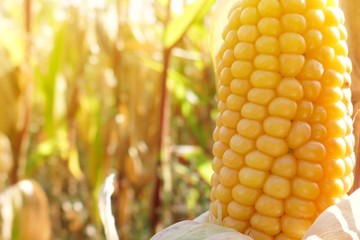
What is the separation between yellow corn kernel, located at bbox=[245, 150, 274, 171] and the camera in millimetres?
667

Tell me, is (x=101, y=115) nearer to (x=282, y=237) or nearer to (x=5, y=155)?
(x=5, y=155)

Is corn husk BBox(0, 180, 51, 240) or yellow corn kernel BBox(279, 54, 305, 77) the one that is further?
corn husk BBox(0, 180, 51, 240)

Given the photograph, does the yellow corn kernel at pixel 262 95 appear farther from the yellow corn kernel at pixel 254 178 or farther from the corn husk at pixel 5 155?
the corn husk at pixel 5 155

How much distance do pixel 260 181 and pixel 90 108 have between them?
8.61 ft

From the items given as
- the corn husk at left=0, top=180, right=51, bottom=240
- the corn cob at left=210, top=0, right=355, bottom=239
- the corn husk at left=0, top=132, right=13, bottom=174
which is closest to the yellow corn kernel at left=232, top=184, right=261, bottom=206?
the corn cob at left=210, top=0, right=355, bottom=239

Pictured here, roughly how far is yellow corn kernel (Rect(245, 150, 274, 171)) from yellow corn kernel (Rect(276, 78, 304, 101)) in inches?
2.9

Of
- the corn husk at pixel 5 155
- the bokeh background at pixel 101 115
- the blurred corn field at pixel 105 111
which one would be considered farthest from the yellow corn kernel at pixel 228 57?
the corn husk at pixel 5 155

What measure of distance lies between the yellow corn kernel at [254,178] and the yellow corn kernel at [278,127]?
5 centimetres

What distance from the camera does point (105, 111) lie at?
9.60 feet

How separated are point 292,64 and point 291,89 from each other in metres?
0.03

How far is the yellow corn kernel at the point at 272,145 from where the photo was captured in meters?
0.66

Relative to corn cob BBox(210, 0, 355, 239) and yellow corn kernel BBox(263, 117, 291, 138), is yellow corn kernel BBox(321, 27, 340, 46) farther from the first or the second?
yellow corn kernel BBox(263, 117, 291, 138)

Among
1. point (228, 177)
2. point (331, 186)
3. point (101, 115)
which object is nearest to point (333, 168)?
point (331, 186)

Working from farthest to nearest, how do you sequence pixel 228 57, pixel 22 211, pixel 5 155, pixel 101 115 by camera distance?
pixel 101 115 → pixel 5 155 → pixel 22 211 → pixel 228 57
